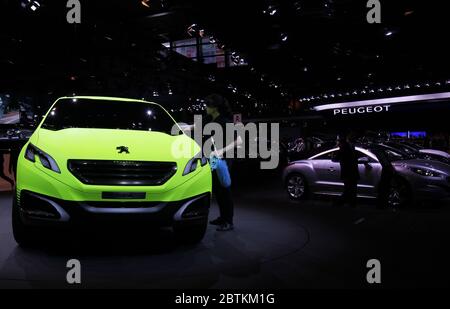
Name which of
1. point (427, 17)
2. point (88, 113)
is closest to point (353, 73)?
point (427, 17)

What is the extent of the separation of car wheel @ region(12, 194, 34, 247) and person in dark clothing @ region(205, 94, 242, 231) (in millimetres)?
2566

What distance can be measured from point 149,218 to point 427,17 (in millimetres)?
14804

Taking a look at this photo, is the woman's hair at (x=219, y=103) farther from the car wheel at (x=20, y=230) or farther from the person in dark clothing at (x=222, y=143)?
the car wheel at (x=20, y=230)

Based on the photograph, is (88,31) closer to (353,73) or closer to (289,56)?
(289,56)

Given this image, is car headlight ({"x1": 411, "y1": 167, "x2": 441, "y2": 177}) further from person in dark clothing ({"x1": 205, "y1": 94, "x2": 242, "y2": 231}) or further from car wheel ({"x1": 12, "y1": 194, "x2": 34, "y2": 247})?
car wheel ({"x1": 12, "y1": 194, "x2": 34, "y2": 247})

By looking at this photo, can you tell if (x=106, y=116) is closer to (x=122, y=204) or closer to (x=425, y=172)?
(x=122, y=204)

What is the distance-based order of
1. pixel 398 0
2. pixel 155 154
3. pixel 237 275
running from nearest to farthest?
1. pixel 237 275
2. pixel 155 154
3. pixel 398 0

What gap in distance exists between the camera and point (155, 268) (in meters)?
4.43

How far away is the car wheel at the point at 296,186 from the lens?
393 inches

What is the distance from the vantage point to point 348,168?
8.59 metres

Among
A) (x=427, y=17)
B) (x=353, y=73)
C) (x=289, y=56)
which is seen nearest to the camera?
(x=427, y=17)

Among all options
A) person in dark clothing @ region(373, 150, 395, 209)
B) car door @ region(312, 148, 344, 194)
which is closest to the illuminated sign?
car door @ region(312, 148, 344, 194)

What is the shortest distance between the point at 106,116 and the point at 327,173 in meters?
5.56

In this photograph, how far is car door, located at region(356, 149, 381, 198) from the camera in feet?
28.6
